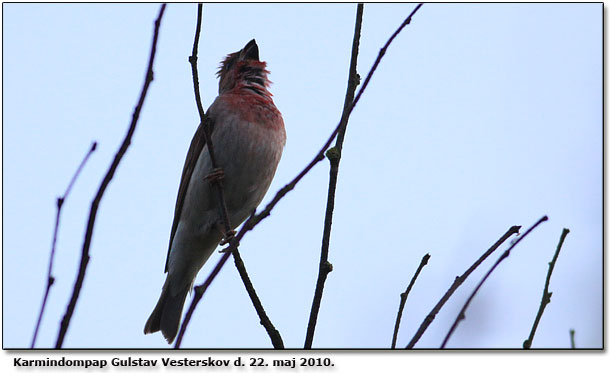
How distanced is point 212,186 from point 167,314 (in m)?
1.46

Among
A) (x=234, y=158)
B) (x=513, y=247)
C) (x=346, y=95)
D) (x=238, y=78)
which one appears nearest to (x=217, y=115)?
(x=234, y=158)

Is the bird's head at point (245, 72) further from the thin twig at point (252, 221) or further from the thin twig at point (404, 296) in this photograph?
the thin twig at point (252, 221)

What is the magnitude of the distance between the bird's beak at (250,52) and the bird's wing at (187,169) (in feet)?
3.74

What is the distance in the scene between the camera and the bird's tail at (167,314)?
6.36 metres

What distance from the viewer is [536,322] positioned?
3.02 metres

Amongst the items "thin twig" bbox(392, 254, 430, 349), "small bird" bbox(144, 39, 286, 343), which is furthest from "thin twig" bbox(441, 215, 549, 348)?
"small bird" bbox(144, 39, 286, 343)

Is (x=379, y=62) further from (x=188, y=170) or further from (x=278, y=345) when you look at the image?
(x=188, y=170)

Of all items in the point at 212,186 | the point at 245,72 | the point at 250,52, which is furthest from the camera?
the point at 250,52

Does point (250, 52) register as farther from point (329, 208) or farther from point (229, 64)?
point (329, 208)

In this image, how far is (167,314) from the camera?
6371mm

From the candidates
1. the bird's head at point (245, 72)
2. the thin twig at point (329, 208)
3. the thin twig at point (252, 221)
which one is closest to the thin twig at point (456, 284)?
the thin twig at point (329, 208)

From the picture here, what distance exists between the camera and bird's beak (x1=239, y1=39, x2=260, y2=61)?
724 centimetres

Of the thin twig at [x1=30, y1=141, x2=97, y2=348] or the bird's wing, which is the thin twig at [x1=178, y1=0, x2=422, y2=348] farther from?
the bird's wing

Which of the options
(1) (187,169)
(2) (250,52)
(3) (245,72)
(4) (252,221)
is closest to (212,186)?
(1) (187,169)
